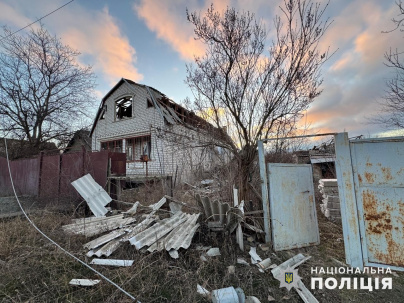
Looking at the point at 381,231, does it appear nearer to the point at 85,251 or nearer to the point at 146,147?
the point at 85,251

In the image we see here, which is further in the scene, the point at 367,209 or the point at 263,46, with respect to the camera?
the point at 263,46

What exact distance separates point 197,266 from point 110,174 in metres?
4.72

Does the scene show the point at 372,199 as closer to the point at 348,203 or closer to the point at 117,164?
the point at 348,203

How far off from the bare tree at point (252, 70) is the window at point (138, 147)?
8.51 meters

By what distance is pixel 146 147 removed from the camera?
1252 cm

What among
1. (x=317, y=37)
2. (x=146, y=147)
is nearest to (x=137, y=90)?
(x=146, y=147)

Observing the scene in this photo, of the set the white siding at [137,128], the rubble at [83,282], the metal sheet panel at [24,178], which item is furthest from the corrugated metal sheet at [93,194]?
the white siding at [137,128]

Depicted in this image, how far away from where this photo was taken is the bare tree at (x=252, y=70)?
13.3 ft

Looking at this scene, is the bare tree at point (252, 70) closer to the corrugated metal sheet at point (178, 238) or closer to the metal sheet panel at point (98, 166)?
the corrugated metal sheet at point (178, 238)

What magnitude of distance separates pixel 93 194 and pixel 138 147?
24.4 ft

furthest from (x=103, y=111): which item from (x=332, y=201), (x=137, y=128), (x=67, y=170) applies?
(x=332, y=201)

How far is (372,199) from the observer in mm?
2699

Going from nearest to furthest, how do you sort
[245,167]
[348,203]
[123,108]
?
[348,203], [245,167], [123,108]

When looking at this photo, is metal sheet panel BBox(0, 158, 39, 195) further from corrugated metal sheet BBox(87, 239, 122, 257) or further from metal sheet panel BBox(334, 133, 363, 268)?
metal sheet panel BBox(334, 133, 363, 268)
